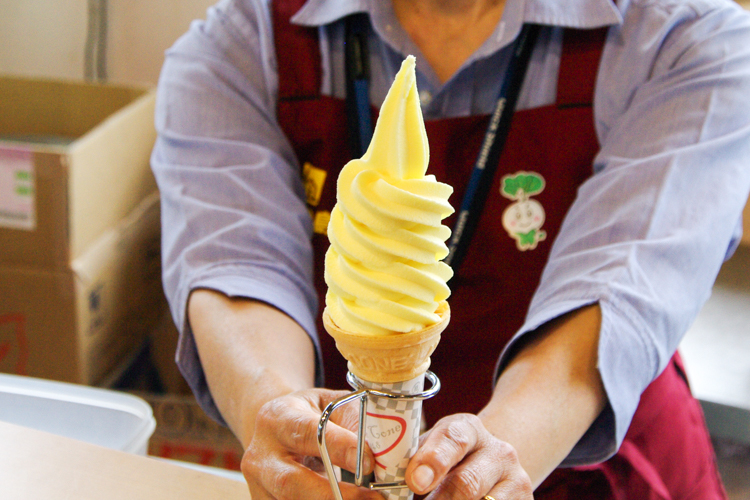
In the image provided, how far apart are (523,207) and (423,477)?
2.15ft

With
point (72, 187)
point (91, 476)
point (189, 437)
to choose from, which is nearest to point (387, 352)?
point (91, 476)

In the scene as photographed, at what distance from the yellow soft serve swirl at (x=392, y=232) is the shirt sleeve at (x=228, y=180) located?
426mm

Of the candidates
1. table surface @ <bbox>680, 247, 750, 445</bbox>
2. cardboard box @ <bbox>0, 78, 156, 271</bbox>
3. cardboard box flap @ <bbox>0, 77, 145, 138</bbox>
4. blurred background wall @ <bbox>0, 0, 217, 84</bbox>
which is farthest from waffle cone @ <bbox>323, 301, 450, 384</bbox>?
blurred background wall @ <bbox>0, 0, 217, 84</bbox>

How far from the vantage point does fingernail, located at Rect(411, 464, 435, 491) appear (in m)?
0.59

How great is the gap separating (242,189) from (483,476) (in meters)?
0.63

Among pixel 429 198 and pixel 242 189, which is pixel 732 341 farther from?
pixel 429 198

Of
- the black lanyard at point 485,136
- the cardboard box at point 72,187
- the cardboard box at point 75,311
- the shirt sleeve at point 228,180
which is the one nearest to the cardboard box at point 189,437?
the cardboard box at point 75,311

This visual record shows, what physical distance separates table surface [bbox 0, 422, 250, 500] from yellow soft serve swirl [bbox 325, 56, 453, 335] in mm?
311

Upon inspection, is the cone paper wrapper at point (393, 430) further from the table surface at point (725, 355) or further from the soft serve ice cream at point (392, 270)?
the table surface at point (725, 355)

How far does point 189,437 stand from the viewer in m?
1.76

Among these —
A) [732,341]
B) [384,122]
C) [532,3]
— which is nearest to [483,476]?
[384,122]

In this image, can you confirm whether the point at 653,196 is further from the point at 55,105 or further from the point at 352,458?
the point at 55,105

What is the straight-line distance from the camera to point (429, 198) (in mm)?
596

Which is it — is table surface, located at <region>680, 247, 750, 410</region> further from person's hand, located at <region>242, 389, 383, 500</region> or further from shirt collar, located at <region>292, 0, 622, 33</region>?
person's hand, located at <region>242, 389, 383, 500</region>
